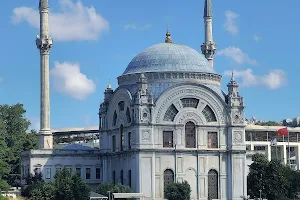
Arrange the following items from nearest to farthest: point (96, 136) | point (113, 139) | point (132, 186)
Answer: point (132, 186), point (113, 139), point (96, 136)

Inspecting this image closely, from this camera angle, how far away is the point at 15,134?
4163 inches

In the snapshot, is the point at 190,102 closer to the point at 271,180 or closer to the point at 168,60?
the point at 168,60

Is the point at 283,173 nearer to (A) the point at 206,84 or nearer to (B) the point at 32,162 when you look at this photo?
(A) the point at 206,84

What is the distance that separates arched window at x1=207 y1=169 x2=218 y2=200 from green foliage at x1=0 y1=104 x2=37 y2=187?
24.2m

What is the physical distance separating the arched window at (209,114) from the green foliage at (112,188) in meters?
10.7

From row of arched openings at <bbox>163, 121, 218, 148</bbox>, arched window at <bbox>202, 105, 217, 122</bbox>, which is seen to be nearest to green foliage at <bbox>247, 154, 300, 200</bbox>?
row of arched openings at <bbox>163, 121, 218, 148</bbox>

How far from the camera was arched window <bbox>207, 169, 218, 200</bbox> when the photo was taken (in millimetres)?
85500

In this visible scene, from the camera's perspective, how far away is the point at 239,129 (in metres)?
86.1

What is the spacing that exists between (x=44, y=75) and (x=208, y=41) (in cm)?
2053

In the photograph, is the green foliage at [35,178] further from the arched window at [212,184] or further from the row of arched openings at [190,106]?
the arched window at [212,184]

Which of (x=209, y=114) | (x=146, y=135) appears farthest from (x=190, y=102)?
(x=146, y=135)

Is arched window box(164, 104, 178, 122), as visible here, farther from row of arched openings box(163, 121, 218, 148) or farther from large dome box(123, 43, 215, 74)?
large dome box(123, 43, 215, 74)

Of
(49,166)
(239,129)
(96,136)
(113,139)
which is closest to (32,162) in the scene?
(49,166)

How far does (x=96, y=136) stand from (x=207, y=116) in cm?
4092
